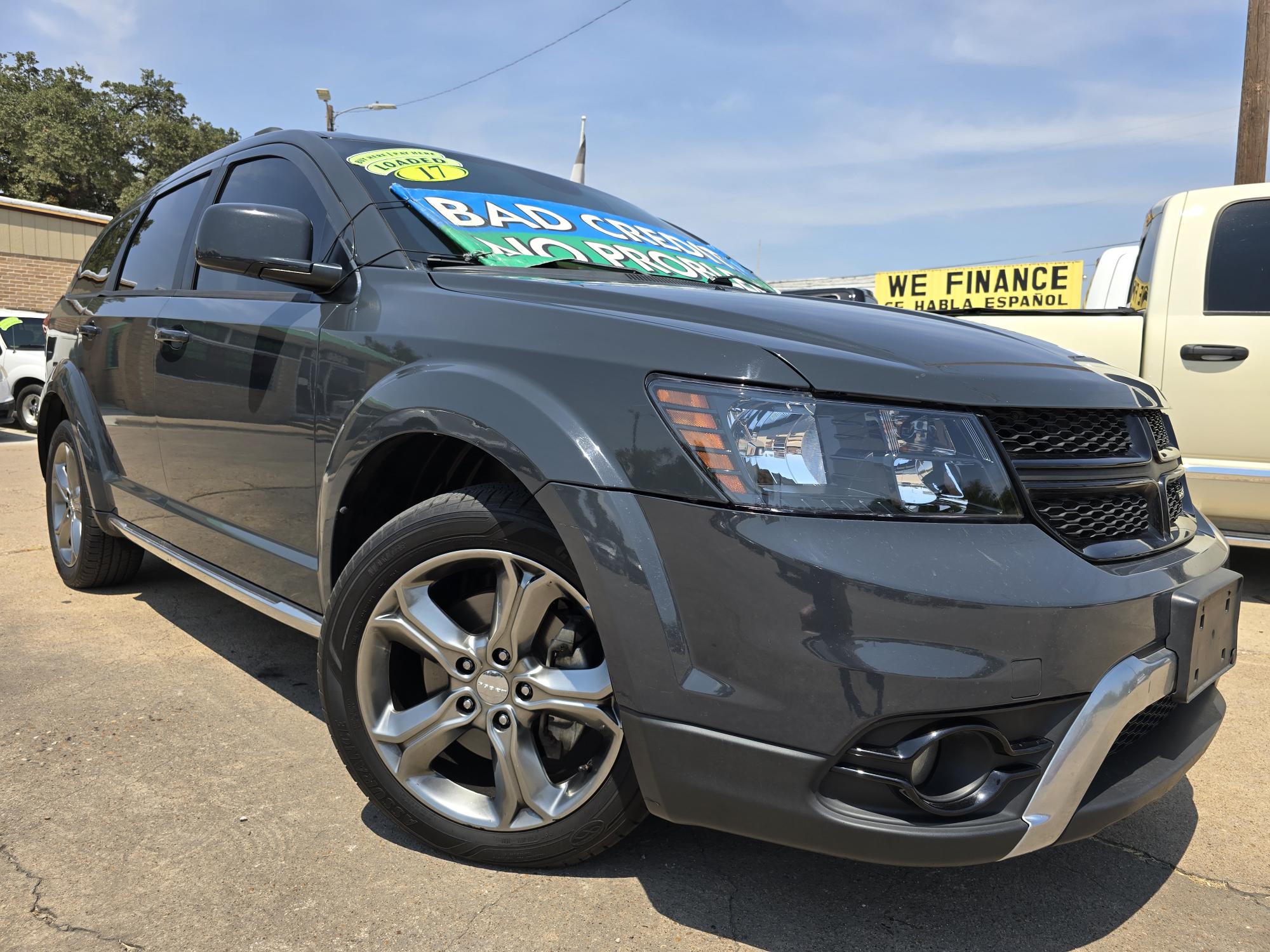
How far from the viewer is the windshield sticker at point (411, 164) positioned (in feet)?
8.87

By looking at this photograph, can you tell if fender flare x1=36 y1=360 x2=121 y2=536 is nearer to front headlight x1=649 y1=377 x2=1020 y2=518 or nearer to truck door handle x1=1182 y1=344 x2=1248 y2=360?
front headlight x1=649 y1=377 x2=1020 y2=518

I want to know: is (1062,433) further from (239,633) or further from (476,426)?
(239,633)

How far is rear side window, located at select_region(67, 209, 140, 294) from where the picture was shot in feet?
13.4

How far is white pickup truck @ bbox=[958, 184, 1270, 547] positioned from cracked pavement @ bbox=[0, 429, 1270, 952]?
5.78ft

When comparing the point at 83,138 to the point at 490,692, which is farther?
the point at 83,138

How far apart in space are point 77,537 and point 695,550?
359 cm

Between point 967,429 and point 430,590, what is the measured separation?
3.71 ft

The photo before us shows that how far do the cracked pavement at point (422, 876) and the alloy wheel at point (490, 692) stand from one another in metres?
0.20

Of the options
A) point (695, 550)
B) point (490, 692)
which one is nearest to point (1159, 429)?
point (695, 550)

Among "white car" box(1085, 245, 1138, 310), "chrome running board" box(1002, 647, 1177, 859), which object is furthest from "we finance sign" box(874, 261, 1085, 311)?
"chrome running board" box(1002, 647, 1177, 859)

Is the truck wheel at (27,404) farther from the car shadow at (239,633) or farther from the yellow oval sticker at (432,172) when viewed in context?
the yellow oval sticker at (432,172)

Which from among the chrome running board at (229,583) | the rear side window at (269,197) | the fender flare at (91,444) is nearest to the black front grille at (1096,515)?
the chrome running board at (229,583)

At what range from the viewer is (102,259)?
427 cm

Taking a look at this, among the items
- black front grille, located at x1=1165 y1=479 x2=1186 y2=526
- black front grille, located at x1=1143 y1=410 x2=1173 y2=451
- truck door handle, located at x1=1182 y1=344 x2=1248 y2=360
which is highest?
truck door handle, located at x1=1182 y1=344 x2=1248 y2=360
